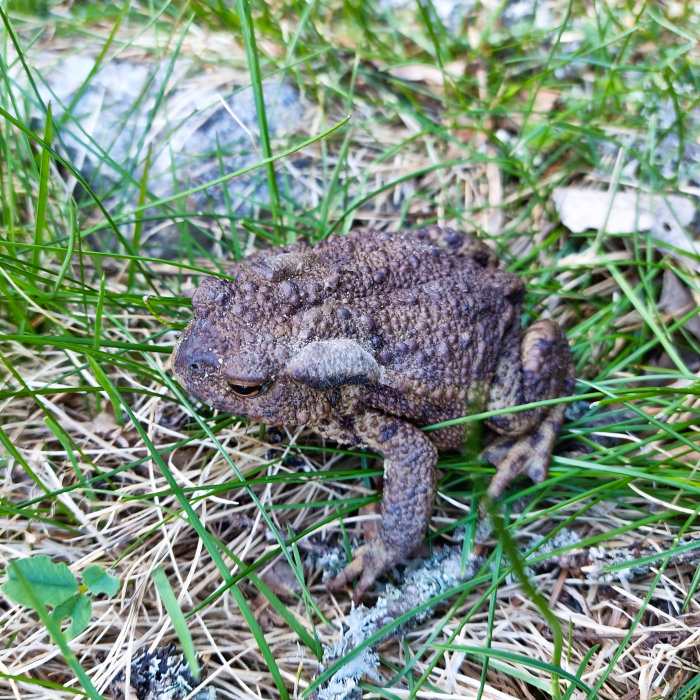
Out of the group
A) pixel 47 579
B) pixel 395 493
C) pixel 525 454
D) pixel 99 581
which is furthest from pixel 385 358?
pixel 47 579

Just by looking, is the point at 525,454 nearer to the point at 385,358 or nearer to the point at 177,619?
the point at 385,358

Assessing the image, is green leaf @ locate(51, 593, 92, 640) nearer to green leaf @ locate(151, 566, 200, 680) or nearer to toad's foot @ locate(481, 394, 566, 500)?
green leaf @ locate(151, 566, 200, 680)

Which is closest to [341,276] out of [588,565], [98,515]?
[98,515]

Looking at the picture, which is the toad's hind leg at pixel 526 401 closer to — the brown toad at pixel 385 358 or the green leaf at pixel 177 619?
the brown toad at pixel 385 358

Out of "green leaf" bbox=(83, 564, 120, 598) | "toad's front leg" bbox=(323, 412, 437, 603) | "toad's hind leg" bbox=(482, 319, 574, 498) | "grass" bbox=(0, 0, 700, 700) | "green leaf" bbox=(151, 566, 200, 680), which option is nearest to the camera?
"green leaf" bbox=(151, 566, 200, 680)

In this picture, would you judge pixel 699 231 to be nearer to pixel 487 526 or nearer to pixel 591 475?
pixel 591 475

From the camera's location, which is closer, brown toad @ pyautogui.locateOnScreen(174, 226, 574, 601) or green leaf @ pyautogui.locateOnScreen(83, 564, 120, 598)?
green leaf @ pyautogui.locateOnScreen(83, 564, 120, 598)

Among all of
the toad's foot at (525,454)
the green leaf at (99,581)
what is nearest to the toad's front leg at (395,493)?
the toad's foot at (525,454)

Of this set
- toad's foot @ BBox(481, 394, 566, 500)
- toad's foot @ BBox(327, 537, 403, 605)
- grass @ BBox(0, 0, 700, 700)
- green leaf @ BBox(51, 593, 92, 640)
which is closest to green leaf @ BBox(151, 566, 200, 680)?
grass @ BBox(0, 0, 700, 700)
